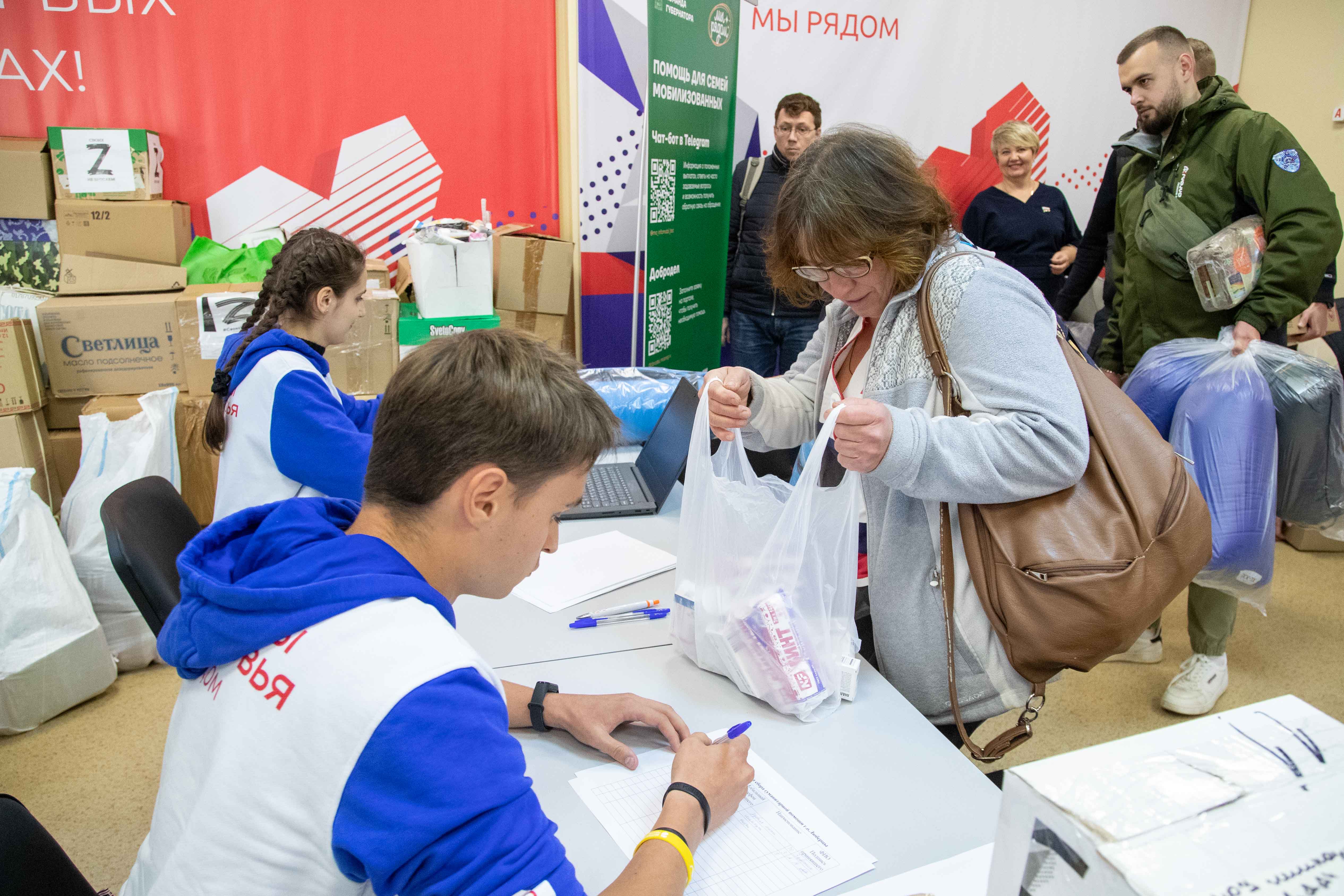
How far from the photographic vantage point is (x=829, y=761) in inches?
39.1

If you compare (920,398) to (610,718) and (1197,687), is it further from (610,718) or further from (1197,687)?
(1197,687)

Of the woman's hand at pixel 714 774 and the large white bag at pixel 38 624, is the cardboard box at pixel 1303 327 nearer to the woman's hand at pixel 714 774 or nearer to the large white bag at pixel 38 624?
the woman's hand at pixel 714 774

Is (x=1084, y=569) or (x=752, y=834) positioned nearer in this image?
(x=752, y=834)

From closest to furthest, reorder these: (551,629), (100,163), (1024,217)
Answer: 1. (551,629)
2. (100,163)
3. (1024,217)

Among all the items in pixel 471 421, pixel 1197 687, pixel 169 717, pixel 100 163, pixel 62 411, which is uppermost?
pixel 100 163

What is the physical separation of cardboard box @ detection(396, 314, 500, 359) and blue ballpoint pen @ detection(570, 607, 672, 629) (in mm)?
1877

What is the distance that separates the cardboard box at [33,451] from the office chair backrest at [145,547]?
1573 mm

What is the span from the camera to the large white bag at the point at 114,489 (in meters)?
2.47

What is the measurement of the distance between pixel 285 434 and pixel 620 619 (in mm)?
927

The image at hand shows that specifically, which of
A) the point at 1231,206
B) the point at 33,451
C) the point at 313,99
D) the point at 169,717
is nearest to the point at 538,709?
the point at 169,717

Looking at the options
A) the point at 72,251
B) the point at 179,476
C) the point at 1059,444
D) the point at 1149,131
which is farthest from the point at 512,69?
the point at 1059,444

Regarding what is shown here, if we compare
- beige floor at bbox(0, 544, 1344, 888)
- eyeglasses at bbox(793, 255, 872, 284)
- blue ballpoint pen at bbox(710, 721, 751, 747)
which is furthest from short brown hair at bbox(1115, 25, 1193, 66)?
blue ballpoint pen at bbox(710, 721, 751, 747)

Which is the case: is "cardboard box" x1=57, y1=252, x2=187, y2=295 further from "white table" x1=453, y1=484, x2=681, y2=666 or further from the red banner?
"white table" x1=453, y1=484, x2=681, y2=666

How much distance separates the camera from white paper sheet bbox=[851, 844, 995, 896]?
790mm
